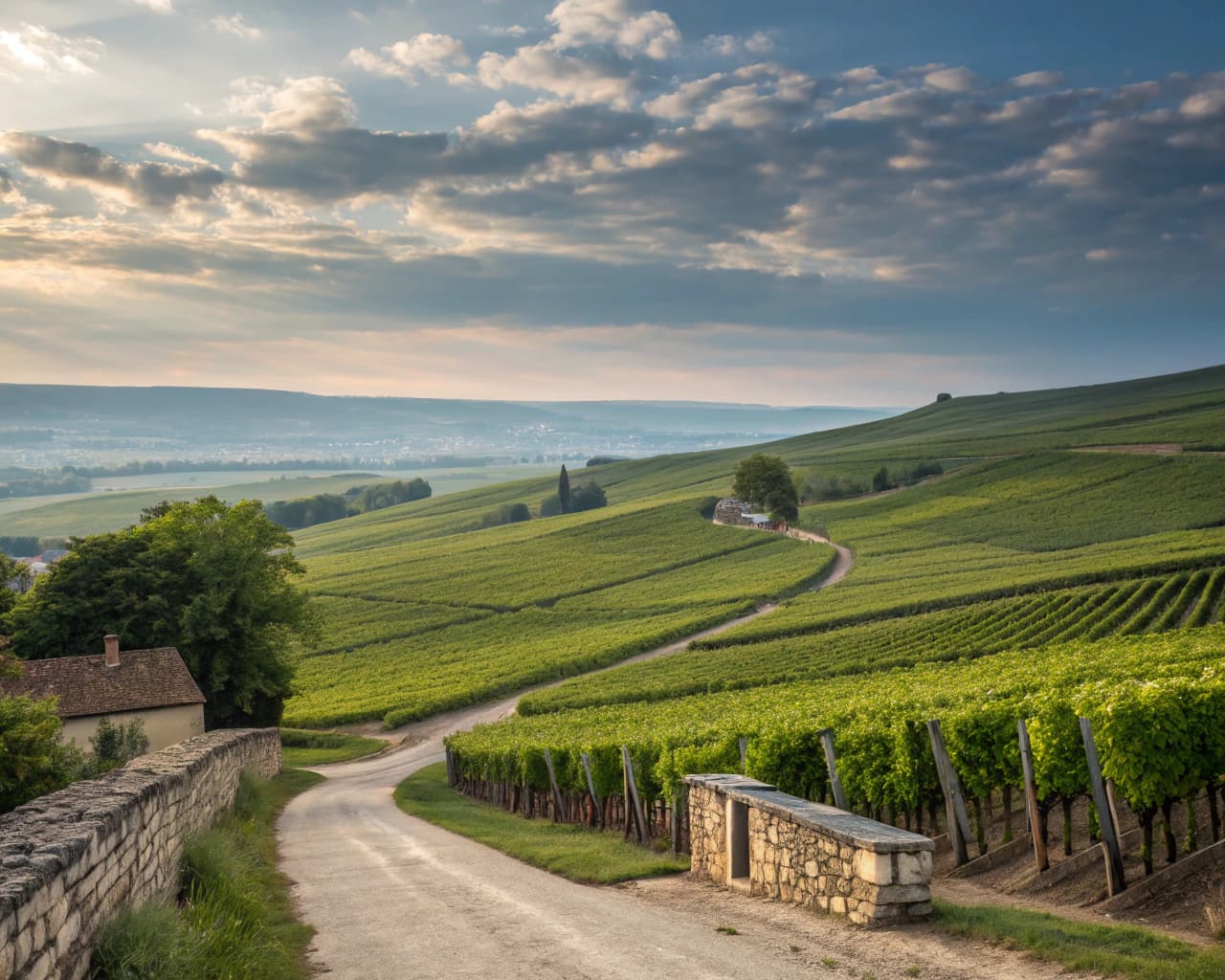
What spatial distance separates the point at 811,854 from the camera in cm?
1207

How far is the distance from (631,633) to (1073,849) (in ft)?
215

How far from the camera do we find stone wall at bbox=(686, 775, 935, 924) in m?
10.7

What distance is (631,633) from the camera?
78.7 m

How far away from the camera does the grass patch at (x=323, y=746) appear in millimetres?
53500

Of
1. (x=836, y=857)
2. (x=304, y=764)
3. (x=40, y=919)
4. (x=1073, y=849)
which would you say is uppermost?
(x=40, y=919)

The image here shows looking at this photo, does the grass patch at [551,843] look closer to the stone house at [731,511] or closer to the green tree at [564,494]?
the stone house at [731,511]

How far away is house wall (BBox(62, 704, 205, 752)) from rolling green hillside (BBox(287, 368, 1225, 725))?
1955cm

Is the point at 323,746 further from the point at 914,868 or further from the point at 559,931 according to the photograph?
the point at 914,868

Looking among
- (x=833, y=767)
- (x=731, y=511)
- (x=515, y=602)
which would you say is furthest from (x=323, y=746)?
(x=731, y=511)

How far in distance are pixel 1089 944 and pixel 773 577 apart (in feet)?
282

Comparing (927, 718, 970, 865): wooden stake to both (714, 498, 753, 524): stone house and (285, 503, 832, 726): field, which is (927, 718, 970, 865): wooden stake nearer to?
(285, 503, 832, 726): field

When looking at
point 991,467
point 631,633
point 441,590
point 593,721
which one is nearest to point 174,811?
point 593,721

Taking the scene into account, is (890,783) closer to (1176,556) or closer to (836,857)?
(836,857)

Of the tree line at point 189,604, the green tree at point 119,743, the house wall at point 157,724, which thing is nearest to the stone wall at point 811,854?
the green tree at point 119,743
